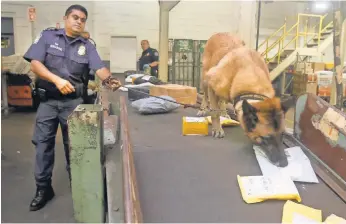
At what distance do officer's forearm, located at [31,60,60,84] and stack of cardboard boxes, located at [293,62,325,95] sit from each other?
7891 millimetres

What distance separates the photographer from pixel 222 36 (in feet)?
11.2

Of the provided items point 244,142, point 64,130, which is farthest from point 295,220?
point 64,130

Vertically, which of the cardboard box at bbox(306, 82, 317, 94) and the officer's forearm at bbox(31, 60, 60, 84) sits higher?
the officer's forearm at bbox(31, 60, 60, 84)

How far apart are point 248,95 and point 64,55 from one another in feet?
5.22

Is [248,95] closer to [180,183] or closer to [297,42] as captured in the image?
[180,183]

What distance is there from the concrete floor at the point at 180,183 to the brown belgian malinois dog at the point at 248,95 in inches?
6.7

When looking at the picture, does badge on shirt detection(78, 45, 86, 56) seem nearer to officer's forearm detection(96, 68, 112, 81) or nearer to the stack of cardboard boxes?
officer's forearm detection(96, 68, 112, 81)

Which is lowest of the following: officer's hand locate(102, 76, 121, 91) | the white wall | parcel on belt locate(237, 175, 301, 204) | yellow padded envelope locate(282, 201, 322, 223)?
yellow padded envelope locate(282, 201, 322, 223)

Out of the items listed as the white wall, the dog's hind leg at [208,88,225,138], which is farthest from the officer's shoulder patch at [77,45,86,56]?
the white wall

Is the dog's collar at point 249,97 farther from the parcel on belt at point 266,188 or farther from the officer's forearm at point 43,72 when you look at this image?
the officer's forearm at point 43,72

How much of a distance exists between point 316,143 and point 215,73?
3.55 ft

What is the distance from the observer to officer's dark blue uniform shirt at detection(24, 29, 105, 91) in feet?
8.60

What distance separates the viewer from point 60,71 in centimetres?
266

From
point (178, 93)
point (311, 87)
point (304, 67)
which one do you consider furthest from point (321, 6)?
point (178, 93)
